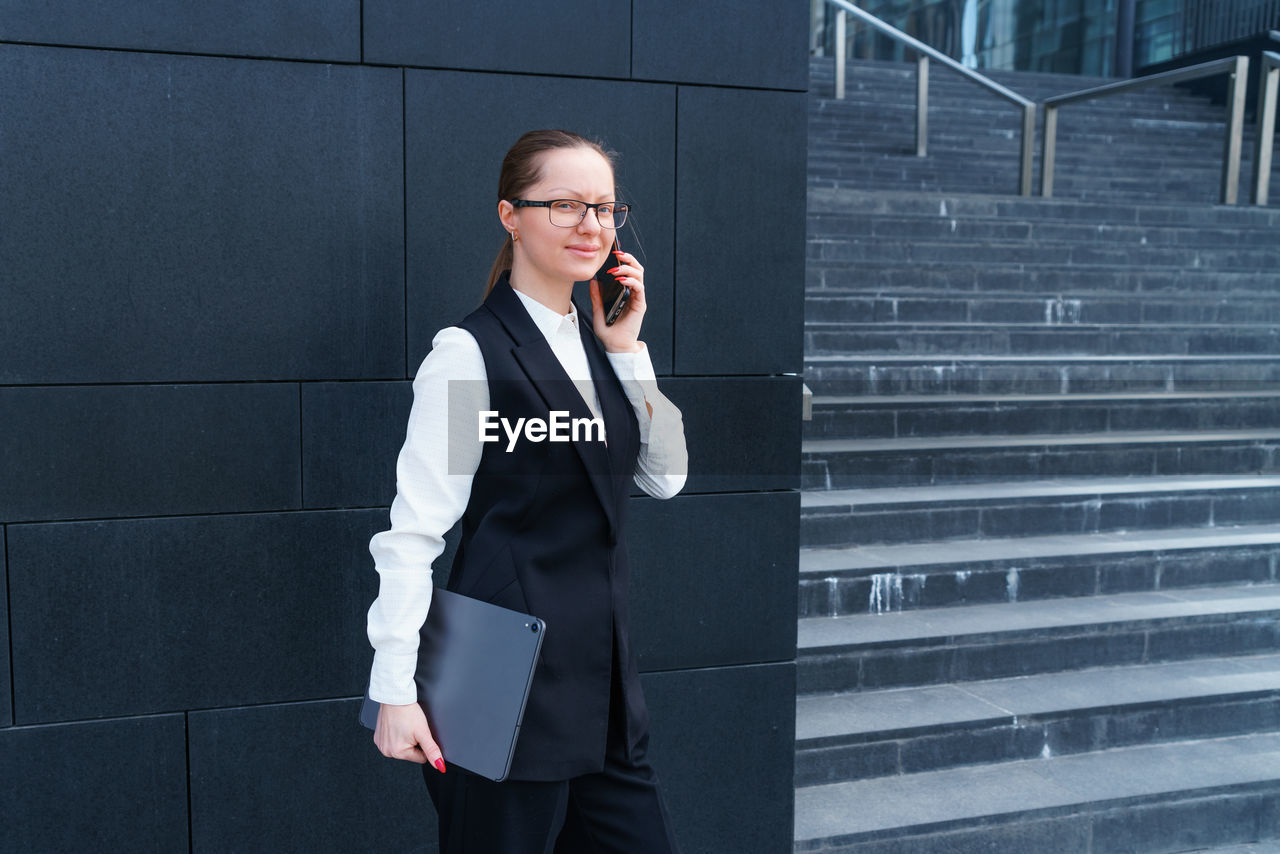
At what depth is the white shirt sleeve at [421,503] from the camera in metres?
2.01

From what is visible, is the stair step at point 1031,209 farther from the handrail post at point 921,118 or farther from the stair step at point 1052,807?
the stair step at point 1052,807

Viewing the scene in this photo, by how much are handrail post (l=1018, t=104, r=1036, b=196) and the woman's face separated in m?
9.19

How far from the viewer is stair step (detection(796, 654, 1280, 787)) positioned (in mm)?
4145

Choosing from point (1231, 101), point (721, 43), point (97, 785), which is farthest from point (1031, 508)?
point (1231, 101)

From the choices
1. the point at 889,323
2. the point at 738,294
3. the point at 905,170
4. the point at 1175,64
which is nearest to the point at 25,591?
the point at 738,294

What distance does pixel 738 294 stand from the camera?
330 cm

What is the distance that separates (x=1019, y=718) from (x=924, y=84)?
27.5 ft

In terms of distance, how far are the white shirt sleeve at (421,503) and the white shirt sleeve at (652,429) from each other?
33 cm

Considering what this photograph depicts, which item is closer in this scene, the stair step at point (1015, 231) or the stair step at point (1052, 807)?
the stair step at point (1052, 807)

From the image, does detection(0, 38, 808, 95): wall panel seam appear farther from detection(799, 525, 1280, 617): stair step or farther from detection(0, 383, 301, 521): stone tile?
detection(799, 525, 1280, 617): stair step

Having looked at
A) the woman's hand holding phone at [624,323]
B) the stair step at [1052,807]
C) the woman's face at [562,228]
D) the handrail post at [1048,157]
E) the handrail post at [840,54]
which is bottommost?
the stair step at [1052,807]

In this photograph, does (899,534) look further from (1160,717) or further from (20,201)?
(20,201)

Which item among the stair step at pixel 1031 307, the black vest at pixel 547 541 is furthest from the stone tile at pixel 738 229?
the stair step at pixel 1031 307

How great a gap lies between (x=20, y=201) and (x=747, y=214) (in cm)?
193
